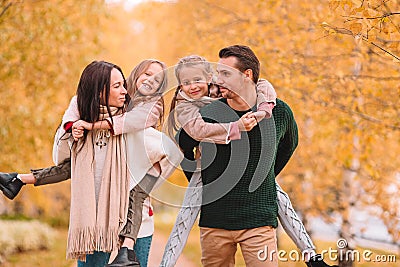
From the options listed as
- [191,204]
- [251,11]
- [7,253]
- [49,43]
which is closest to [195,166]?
[191,204]

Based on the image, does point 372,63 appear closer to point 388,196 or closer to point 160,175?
point 388,196

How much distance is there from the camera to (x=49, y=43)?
9.82m

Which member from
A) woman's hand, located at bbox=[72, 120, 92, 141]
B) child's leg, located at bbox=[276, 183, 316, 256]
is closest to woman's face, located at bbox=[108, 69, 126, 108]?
woman's hand, located at bbox=[72, 120, 92, 141]

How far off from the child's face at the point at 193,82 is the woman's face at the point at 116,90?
1.37ft

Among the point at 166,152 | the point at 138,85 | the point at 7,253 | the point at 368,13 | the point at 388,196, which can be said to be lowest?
the point at 7,253

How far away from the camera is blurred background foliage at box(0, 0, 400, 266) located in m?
8.18

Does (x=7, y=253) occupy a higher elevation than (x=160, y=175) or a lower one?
lower

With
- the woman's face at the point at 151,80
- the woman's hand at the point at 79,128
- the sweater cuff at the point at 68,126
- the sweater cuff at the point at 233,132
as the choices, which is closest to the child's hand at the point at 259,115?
the sweater cuff at the point at 233,132

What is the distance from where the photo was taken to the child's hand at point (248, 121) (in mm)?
4125

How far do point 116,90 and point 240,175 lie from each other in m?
0.92

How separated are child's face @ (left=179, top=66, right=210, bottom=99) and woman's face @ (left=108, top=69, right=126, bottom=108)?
417 mm

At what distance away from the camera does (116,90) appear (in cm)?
410

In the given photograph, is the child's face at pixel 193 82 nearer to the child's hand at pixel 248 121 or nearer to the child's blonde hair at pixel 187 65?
the child's blonde hair at pixel 187 65

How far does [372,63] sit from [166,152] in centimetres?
503
